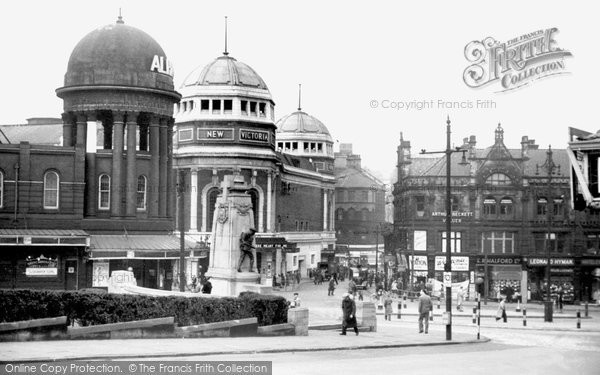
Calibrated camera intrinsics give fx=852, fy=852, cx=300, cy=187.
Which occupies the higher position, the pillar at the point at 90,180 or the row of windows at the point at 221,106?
the row of windows at the point at 221,106

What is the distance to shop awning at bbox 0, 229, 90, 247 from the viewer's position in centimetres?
4022

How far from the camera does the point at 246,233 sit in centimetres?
3262

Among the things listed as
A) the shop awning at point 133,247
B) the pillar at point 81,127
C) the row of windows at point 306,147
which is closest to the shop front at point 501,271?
the shop awning at point 133,247

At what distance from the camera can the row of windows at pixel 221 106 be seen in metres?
72.6

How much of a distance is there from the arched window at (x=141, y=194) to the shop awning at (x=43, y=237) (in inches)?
192

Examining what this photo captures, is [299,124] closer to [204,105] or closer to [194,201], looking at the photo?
[204,105]

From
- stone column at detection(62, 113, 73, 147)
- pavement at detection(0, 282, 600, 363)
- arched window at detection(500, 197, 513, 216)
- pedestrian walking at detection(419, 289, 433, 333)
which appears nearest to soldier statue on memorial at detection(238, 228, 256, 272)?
pavement at detection(0, 282, 600, 363)

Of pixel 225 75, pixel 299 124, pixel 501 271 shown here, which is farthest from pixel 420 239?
pixel 299 124

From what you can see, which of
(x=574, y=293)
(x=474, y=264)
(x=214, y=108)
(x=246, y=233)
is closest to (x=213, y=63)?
(x=214, y=108)

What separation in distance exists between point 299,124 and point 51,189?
70121 mm

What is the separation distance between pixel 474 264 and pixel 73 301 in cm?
4626

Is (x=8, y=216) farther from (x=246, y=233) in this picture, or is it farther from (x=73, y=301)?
(x=73, y=301)

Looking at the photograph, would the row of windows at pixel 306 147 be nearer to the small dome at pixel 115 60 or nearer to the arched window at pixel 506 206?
the arched window at pixel 506 206

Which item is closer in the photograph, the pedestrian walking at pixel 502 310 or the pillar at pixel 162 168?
the pedestrian walking at pixel 502 310
